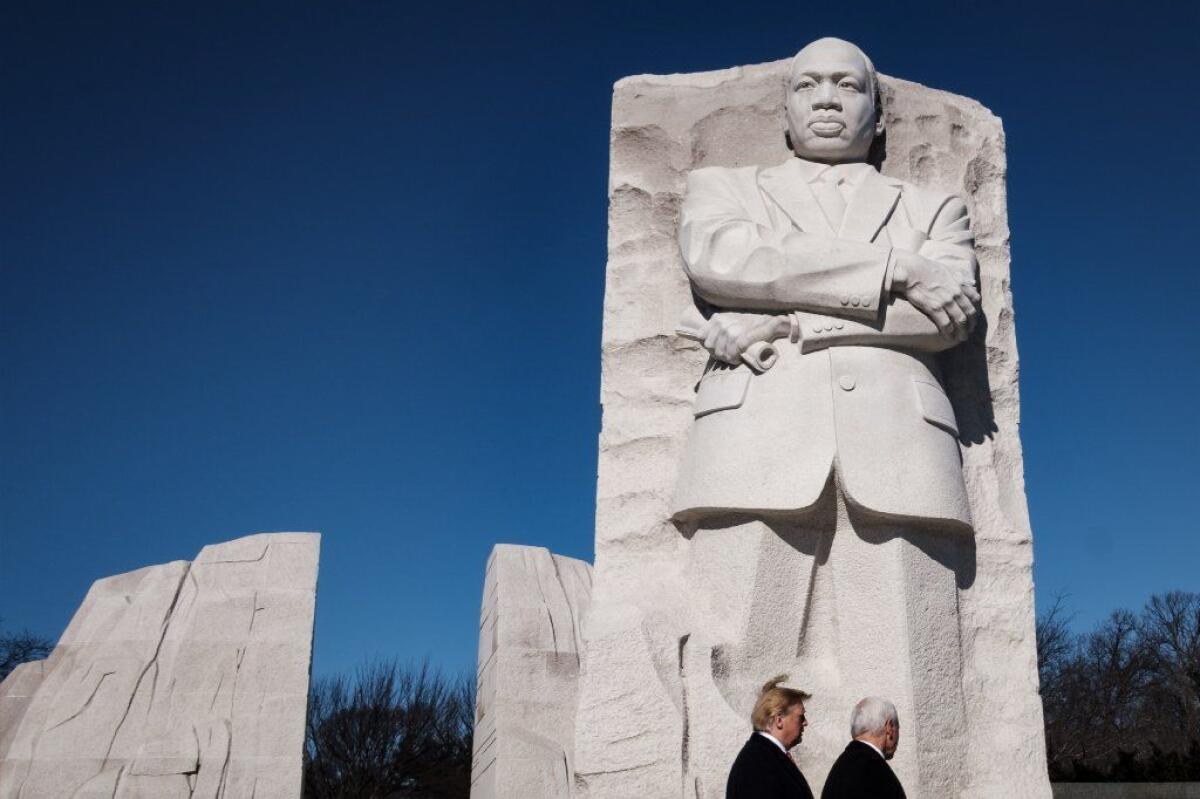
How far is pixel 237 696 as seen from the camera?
827 centimetres

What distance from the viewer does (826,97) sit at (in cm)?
477

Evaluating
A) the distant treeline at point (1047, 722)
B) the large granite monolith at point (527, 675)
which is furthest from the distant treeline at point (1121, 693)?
the large granite monolith at point (527, 675)

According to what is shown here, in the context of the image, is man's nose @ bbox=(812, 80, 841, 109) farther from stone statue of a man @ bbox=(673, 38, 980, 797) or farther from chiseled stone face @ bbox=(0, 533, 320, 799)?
chiseled stone face @ bbox=(0, 533, 320, 799)

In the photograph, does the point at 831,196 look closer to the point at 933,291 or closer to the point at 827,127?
the point at 827,127

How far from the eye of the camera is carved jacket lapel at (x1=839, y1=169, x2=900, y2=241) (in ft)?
14.7

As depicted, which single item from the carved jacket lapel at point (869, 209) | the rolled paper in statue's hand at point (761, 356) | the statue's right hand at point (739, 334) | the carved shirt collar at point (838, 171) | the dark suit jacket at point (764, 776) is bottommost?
the dark suit jacket at point (764, 776)

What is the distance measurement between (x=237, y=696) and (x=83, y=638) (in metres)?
1.35

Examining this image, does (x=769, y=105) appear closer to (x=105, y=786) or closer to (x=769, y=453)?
(x=769, y=453)

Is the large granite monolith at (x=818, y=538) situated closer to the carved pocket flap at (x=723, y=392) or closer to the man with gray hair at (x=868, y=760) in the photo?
the carved pocket flap at (x=723, y=392)

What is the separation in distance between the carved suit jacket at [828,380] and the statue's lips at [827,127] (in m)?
0.32

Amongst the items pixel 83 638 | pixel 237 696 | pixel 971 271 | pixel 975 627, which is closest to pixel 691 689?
pixel 975 627

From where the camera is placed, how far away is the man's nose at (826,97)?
15.7 ft

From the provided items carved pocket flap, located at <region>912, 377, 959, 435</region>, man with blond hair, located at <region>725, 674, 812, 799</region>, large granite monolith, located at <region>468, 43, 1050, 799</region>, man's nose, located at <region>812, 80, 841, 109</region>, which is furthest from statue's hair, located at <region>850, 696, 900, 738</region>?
man's nose, located at <region>812, 80, 841, 109</region>

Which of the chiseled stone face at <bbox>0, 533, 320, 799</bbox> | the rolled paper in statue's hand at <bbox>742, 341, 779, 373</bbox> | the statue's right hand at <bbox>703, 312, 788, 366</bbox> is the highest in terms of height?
the statue's right hand at <bbox>703, 312, 788, 366</bbox>
